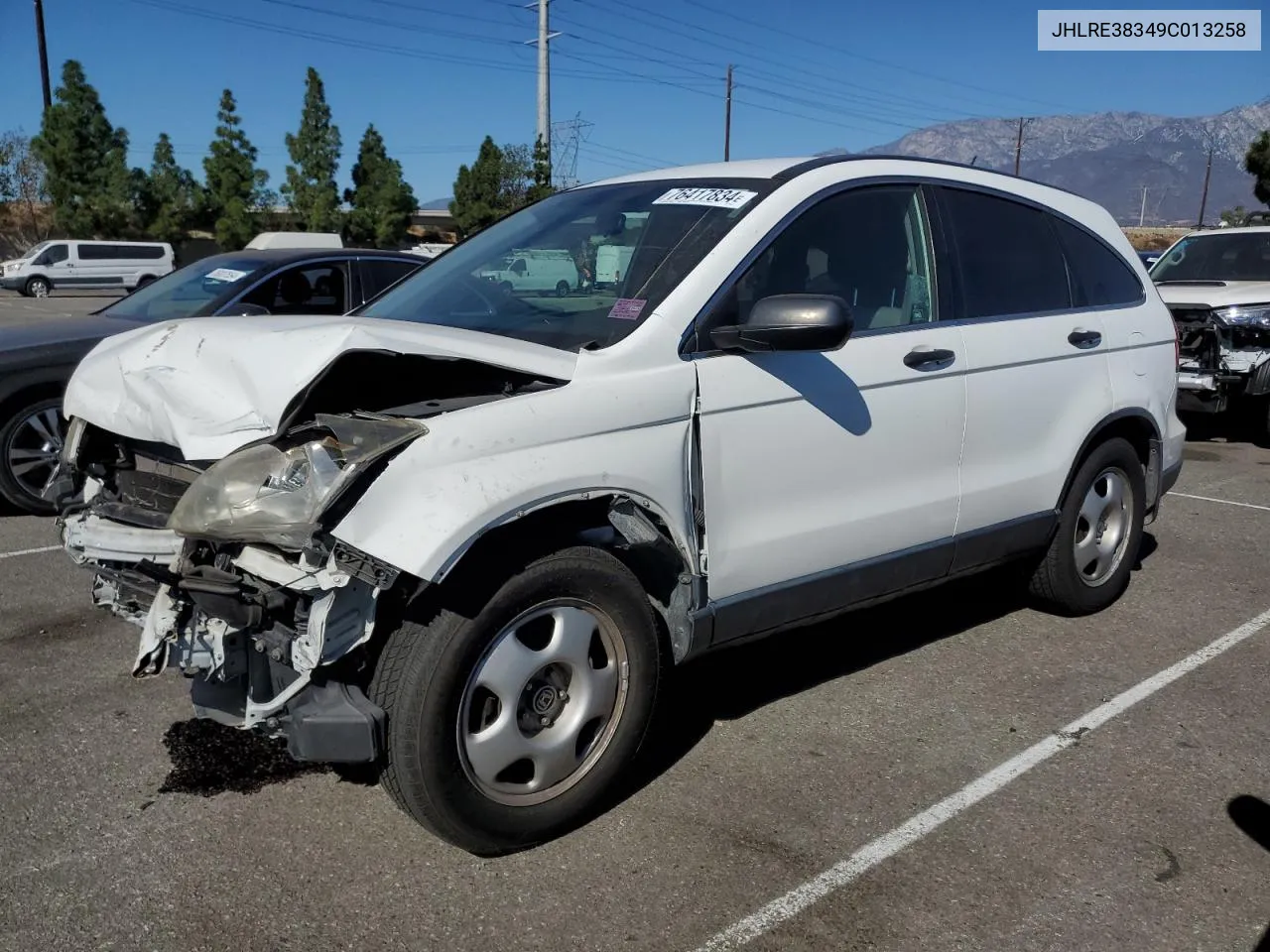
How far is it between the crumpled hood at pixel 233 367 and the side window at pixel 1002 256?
Result: 6.25 ft

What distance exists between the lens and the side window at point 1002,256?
4113 millimetres

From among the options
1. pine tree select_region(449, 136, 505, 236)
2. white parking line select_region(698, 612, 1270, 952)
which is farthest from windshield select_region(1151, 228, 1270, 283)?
pine tree select_region(449, 136, 505, 236)

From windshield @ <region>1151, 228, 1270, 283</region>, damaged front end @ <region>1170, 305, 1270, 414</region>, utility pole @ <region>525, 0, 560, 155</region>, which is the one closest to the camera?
damaged front end @ <region>1170, 305, 1270, 414</region>

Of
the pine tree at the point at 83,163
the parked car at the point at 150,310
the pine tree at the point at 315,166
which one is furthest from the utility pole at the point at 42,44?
the parked car at the point at 150,310

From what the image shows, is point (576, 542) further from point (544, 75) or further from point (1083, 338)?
point (544, 75)

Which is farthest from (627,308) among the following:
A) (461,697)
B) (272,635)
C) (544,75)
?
(544,75)

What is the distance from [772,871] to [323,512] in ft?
5.13

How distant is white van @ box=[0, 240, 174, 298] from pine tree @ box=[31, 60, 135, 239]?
34.2 ft

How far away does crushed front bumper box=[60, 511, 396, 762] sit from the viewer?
2.58 meters

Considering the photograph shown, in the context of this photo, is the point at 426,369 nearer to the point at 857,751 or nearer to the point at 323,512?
the point at 323,512

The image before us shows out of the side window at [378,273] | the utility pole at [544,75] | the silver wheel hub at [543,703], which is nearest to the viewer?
the silver wheel hub at [543,703]

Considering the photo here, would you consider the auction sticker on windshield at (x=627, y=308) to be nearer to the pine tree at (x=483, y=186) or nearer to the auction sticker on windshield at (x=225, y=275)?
the auction sticker on windshield at (x=225, y=275)

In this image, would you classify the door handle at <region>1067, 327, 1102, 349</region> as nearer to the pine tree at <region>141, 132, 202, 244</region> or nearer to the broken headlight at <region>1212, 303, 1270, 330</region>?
the broken headlight at <region>1212, 303, 1270, 330</region>

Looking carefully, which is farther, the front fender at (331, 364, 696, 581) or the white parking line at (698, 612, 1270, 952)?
the white parking line at (698, 612, 1270, 952)
